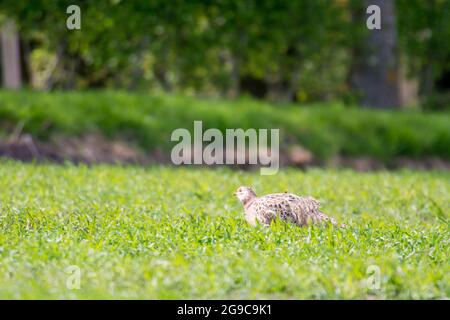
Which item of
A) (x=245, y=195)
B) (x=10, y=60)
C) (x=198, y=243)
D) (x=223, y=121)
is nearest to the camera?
(x=198, y=243)

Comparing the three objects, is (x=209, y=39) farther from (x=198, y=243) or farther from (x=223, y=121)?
(x=198, y=243)

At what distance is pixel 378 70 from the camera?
74.4 ft

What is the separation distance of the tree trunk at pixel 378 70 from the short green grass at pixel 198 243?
10699 mm

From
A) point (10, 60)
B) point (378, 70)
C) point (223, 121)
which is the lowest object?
point (223, 121)

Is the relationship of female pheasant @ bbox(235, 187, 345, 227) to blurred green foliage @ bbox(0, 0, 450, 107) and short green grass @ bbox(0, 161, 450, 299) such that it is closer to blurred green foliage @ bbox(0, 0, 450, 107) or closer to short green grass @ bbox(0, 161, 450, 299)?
short green grass @ bbox(0, 161, 450, 299)

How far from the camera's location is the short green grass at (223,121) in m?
16.2

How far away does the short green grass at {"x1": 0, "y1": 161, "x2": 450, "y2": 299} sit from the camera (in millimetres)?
6617

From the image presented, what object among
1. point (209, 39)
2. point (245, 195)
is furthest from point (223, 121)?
point (245, 195)

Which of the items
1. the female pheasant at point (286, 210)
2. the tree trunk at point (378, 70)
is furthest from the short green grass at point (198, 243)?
the tree trunk at point (378, 70)

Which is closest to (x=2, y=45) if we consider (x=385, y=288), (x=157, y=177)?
(x=157, y=177)

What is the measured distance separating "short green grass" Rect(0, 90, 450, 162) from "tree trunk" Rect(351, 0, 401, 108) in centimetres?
117

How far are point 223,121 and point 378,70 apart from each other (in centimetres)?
611

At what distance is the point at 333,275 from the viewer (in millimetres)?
6812

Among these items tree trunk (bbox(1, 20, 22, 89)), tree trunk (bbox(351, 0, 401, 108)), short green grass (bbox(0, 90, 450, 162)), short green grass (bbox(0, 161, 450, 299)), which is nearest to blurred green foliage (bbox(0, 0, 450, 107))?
tree trunk (bbox(351, 0, 401, 108))
